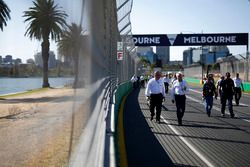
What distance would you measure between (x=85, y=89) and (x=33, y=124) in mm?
2130

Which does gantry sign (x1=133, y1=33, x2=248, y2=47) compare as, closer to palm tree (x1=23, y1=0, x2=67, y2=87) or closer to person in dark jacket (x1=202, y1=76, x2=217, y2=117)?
person in dark jacket (x1=202, y1=76, x2=217, y2=117)

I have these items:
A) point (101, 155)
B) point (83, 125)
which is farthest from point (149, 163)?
point (101, 155)

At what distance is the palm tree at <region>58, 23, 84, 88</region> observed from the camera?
2580 millimetres

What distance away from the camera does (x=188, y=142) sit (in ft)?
31.9

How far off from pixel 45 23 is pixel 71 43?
80 cm

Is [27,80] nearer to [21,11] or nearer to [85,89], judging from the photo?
[21,11]

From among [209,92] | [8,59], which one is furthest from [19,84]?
[209,92]

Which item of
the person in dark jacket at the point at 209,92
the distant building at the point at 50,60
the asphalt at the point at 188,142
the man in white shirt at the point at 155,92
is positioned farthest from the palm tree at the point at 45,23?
the person in dark jacket at the point at 209,92

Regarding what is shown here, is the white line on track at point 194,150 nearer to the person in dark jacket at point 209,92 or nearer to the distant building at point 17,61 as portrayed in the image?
the person in dark jacket at point 209,92

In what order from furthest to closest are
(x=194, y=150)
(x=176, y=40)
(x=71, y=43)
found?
1. (x=176, y=40)
2. (x=194, y=150)
3. (x=71, y=43)

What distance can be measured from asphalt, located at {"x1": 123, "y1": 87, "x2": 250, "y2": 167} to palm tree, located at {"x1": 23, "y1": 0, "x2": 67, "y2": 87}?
5.24 metres

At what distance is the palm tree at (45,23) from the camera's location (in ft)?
6.02

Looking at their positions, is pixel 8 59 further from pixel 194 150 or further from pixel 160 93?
pixel 160 93

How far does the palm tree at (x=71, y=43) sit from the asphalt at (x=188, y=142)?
4.36m
